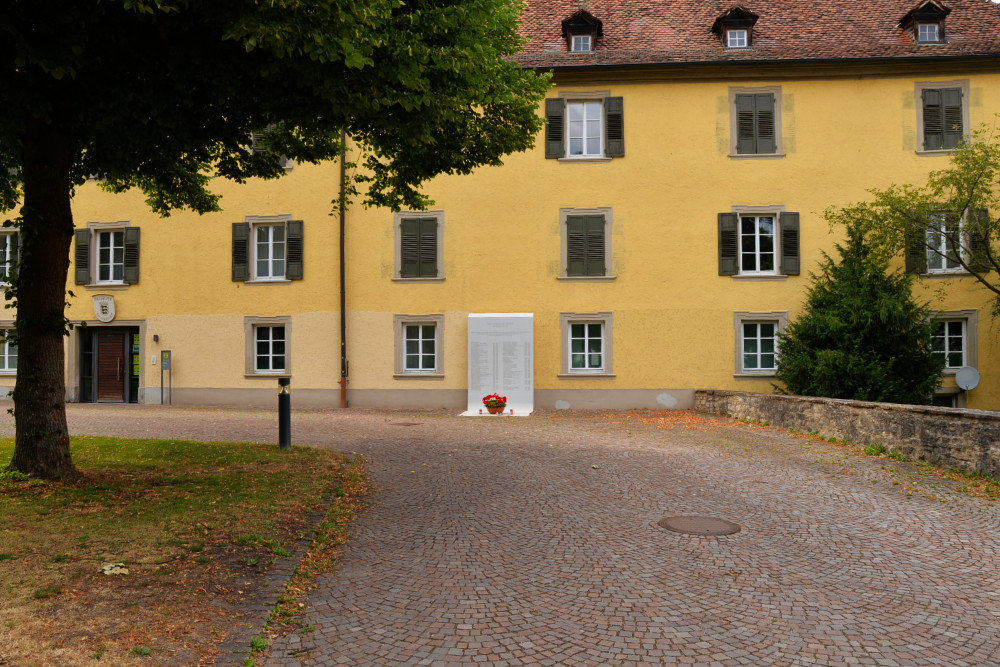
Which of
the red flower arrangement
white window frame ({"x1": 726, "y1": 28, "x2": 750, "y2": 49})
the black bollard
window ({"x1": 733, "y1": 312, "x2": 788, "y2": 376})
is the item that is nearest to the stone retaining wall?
window ({"x1": 733, "y1": 312, "x2": 788, "y2": 376})

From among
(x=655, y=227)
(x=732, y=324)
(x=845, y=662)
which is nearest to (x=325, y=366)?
(x=655, y=227)

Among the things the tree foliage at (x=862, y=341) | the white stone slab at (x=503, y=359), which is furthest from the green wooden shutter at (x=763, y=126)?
the white stone slab at (x=503, y=359)

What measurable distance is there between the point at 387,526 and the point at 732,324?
13907mm

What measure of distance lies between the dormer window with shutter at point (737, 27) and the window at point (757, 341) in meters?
7.09

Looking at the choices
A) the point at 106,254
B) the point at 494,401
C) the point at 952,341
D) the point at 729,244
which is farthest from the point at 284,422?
the point at 952,341

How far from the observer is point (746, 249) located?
712 inches

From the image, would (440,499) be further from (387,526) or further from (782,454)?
(782,454)

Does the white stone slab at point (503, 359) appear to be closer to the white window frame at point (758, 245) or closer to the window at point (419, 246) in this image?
the window at point (419, 246)

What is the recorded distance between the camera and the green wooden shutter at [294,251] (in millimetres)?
18812

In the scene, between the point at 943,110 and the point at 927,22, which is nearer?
the point at 943,110

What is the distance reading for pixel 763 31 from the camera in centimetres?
1902

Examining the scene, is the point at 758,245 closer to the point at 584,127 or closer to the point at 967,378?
the point at 584,127

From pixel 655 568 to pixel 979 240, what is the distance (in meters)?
14.8

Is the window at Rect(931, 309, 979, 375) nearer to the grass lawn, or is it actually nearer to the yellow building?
the yellow building
